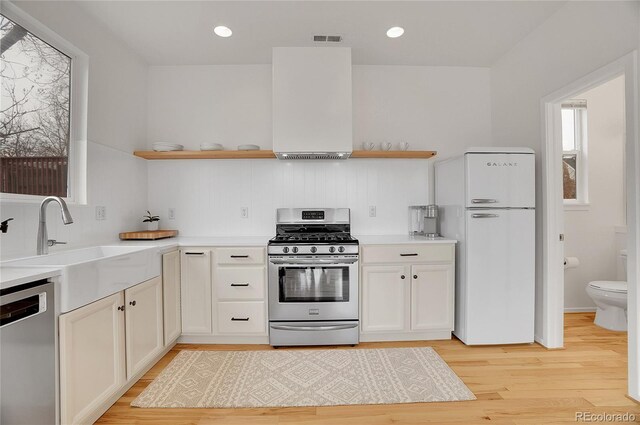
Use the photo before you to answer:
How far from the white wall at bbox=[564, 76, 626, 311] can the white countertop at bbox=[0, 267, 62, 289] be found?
4563 millimetres

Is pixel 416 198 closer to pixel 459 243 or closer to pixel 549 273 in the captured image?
pixel 459 243

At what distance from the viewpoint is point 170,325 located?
2.53 meters

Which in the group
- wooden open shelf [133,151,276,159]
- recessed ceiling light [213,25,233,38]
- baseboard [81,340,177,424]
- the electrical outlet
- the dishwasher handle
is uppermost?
recessed ceiling light [213,25,233,38]

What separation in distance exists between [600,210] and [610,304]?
45.7 inches

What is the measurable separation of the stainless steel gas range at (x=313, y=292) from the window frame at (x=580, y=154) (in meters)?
2.78

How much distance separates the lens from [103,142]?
8.50ft

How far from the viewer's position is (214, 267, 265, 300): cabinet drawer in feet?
8.86

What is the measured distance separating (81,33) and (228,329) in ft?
8.74

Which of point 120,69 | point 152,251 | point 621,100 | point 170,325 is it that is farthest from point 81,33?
point 621,100

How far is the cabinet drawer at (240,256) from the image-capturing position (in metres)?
2.70

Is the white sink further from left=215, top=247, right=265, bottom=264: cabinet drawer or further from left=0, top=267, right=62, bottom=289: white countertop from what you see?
left=215, top=247, right=265, bottom=264: cabinet drawer

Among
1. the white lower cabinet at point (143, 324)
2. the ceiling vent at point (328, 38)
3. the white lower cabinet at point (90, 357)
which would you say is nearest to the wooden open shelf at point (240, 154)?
the ceiling vent at point (328, 38)

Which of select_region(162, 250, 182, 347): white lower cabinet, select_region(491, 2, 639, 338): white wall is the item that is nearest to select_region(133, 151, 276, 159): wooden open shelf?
select_region(162, 250, 182, 347): white lower cabinet

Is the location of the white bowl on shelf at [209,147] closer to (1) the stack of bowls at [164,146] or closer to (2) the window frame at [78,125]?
(1) the stack of bowls at [164,146]
